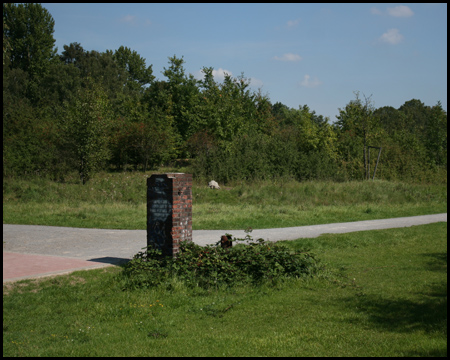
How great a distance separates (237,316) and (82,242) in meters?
7.12

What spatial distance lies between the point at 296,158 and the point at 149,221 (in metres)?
21.8

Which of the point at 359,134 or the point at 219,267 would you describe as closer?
the point at 219,267

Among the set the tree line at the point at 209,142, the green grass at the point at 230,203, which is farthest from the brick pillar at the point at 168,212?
the tree line at the point at 209,142

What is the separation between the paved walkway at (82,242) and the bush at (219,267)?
1.53 meters

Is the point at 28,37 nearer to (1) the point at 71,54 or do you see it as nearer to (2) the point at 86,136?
(1) the point at 71,54

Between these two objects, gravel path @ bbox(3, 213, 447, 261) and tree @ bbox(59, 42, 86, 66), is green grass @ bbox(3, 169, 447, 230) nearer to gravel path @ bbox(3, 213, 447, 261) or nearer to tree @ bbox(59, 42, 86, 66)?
gravel path @ bbox(3, 213, 447, 261)

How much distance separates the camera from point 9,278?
8.12 metres

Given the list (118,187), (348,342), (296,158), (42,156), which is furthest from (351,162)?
(348,342)

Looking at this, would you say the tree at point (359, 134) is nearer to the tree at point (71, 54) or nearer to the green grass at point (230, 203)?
the green grass at point (230, 203)

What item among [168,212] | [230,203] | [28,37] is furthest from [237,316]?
[28,37]

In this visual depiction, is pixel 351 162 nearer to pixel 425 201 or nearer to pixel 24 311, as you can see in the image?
pixel 425 201

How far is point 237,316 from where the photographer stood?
253 inches

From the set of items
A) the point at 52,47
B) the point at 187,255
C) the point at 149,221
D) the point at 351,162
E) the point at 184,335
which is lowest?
the point at 184,335

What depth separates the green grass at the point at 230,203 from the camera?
1688 cm
